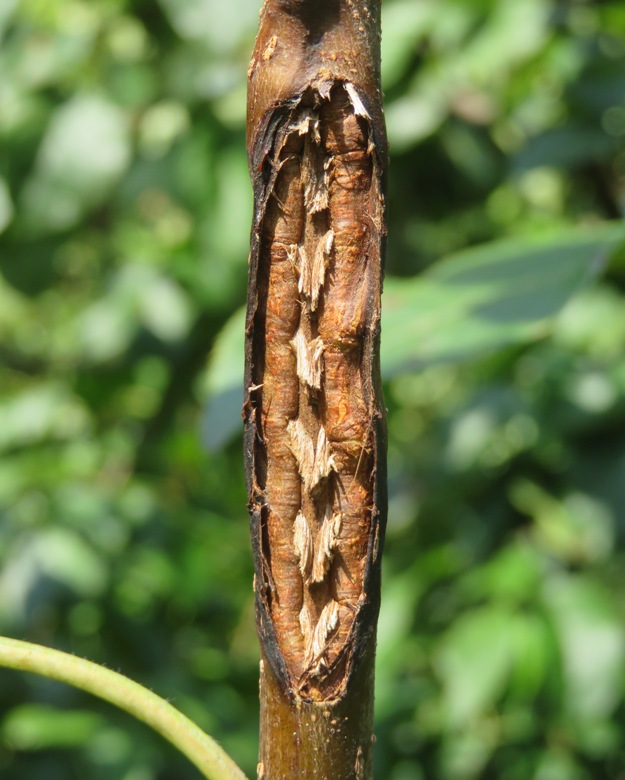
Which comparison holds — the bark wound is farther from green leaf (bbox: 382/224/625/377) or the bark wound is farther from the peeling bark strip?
green leaf (bbox: 382/224/625/377)

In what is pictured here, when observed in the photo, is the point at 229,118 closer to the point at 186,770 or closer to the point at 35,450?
the point at 35,450

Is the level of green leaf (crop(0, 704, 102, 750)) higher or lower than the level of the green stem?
higher

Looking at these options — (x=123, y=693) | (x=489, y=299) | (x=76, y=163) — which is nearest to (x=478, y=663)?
(x=489, y=299)

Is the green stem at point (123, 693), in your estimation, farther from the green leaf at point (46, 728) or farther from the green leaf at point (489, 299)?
the green leaf at point (46, 728)

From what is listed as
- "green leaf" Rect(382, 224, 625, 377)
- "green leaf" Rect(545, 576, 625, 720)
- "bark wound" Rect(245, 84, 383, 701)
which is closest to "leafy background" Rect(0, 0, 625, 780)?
"green leaf" Rect(545, 576, 625, 720)

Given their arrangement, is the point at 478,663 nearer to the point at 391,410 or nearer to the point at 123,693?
the point at 391,410

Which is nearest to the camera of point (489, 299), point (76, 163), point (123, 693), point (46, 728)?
point (123, 693)

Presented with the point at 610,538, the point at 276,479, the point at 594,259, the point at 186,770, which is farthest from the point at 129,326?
the point at 276,479

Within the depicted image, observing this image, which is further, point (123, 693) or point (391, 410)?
point (391, 410)
